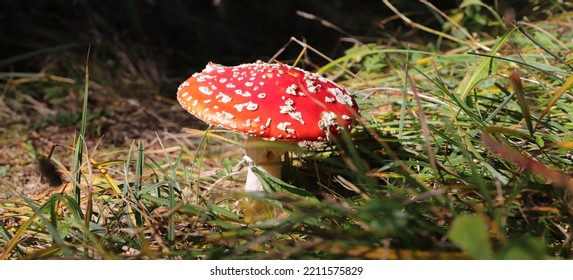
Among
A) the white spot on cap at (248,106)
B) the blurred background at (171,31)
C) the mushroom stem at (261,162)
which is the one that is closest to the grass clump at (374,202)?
the mushroom stem at (261,162)

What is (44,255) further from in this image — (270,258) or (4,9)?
(4,9)

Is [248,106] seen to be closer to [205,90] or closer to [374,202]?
[205,90]

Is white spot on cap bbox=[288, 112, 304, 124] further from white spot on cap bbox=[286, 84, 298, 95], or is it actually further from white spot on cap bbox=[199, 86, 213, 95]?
white spot on cap bbox=[199, 86, 213, 95]

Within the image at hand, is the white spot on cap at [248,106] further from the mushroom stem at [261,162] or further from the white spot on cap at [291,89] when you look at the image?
the mushroom stem at [261,162]

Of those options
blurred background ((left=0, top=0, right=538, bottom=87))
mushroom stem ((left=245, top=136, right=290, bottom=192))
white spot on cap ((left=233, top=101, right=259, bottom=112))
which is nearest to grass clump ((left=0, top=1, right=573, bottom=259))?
mushroom stem ((left=245, top=136, right=290, bottom=192))

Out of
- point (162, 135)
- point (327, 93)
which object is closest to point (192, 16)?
point (162, 135)

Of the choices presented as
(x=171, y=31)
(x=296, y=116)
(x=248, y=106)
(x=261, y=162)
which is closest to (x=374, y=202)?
(x=296, y=116)
